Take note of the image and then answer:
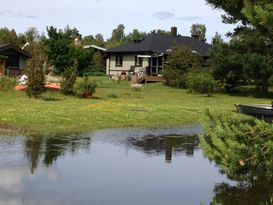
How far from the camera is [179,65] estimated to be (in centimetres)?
4947

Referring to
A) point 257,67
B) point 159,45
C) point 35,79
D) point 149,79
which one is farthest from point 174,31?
point 35,79

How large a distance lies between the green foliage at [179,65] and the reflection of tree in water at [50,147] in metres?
32.6

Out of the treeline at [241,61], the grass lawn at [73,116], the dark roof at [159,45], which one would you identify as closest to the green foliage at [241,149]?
the grass lawn at [73,116]

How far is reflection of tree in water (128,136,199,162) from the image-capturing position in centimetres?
1507

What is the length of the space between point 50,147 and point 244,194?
6.23 meters

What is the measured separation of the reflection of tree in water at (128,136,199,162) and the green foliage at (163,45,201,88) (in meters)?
30.1

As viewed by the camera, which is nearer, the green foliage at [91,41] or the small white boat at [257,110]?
the small white boat at [257,110]

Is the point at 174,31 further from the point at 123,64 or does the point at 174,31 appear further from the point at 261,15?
the point at 261,15

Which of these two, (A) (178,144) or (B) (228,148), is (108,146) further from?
(B) (228,148)

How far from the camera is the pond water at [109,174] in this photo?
9.41 meters

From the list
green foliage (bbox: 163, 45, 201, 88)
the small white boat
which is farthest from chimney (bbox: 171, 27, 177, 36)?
the small white boat

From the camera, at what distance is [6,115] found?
19.5 metres

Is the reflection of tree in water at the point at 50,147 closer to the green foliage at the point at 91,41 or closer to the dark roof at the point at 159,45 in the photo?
the dark roof at the point at 159,45

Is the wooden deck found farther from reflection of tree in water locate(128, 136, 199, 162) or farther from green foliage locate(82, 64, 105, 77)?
reflection of tree in water locate(128, 136, 199, 162)
